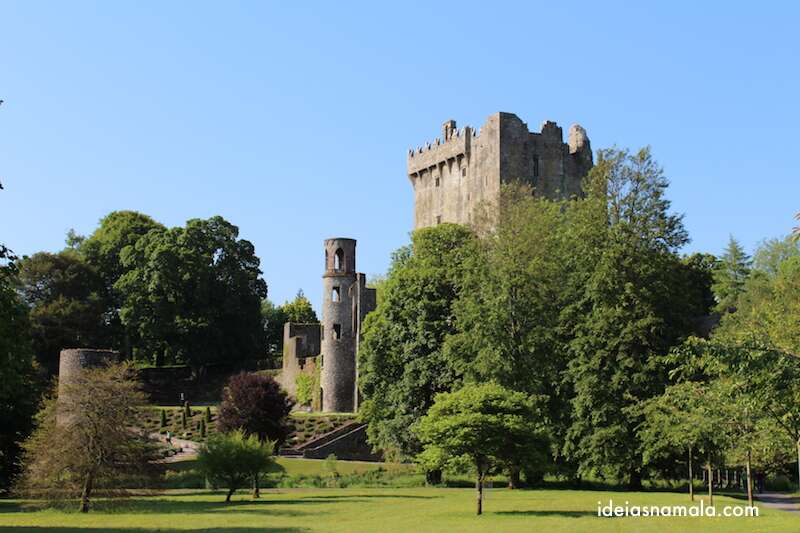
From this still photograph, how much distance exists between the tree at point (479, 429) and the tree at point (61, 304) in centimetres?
4467

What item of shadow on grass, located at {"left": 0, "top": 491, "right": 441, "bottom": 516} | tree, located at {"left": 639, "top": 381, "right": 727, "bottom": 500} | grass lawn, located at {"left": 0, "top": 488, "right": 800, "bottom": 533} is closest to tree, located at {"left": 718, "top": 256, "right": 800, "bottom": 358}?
tree, located at {"left": 639, "top": 381, "right": 727, "bottom": 500}

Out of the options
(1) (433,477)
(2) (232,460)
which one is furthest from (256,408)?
(2) (232,460)

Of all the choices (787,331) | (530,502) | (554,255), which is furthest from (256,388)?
(787,331)

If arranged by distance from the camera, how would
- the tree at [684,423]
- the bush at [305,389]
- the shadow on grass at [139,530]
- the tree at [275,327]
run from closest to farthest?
the shadow on grass at [139,530]
the tree at [684,423]
the bush at [305,389]
the tree at [275,327]

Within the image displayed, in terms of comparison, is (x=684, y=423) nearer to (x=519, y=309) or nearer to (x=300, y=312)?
(x=519, y=309)

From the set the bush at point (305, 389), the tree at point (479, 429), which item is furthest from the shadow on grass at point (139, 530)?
the bush at point (305, 389)

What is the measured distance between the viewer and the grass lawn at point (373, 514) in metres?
23.4

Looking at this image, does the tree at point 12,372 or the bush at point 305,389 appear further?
the bush at point 305,389

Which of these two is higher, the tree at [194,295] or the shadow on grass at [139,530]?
the tree at [194,295]

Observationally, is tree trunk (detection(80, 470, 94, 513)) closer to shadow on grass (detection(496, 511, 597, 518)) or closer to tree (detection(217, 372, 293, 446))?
shadow on grass (detection(496, 511, 597, 518))

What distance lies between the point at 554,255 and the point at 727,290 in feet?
72.9

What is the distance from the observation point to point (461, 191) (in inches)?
2702

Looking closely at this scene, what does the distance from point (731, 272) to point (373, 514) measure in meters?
42.6

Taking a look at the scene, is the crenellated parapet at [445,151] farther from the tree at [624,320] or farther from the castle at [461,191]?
the tree at [624,320]
